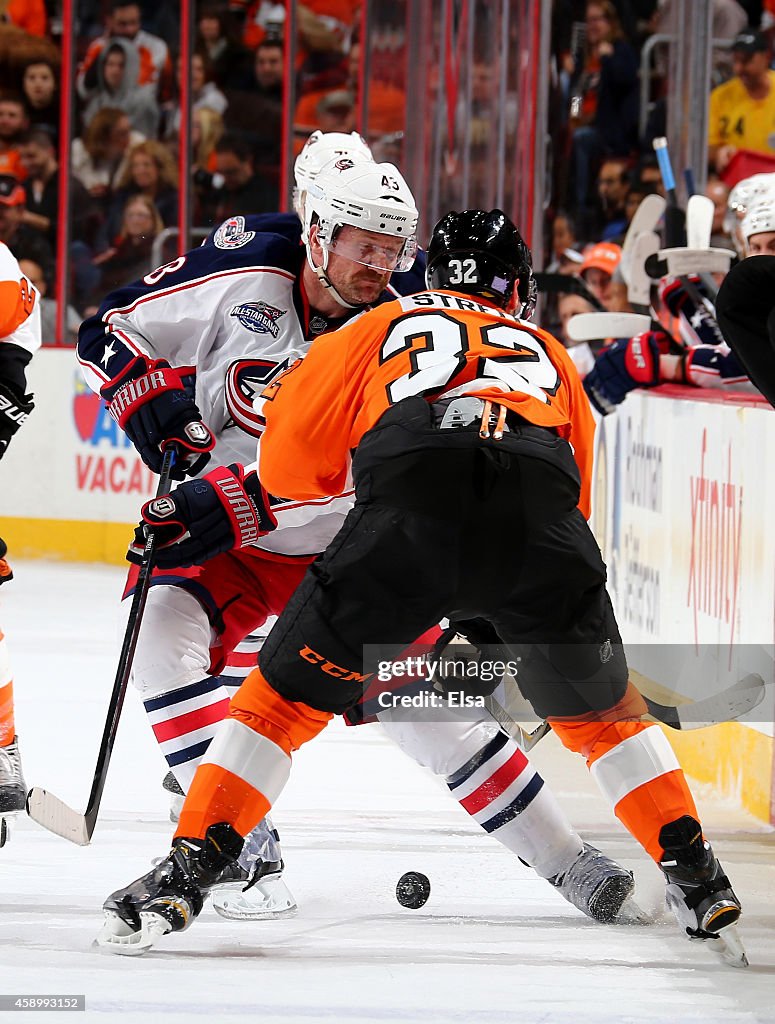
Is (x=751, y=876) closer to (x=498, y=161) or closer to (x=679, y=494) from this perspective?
(x=679, y=494)

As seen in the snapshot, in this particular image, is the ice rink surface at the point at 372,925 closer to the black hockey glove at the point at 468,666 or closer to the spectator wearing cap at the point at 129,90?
the black hockey glove at the point at 468,666

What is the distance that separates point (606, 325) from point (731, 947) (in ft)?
8.63

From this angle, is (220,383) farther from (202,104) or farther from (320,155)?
(202,104)

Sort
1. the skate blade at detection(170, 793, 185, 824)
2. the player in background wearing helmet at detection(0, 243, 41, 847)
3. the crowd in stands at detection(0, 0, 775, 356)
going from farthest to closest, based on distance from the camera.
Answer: the crowd in stands at detection(0, 0, 775, 356)
the skate blade at detection(170, 793, 185, 824)
the player in background wearing helmet at detection(0, 243, 41, 847)

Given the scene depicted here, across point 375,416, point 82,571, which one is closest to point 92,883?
point 375,416

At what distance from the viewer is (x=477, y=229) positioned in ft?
7.72

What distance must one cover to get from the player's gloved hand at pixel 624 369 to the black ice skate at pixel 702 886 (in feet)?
6.76

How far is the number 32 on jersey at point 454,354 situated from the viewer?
2166 millimetres

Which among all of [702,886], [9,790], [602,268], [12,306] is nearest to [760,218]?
[12,306]

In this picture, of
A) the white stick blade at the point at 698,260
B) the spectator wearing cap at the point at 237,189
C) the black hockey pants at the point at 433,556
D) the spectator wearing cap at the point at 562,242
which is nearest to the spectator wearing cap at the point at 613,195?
the spectator wearing cap at the point at 562,242

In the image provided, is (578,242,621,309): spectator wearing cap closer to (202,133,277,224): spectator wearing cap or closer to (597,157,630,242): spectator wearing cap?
(597,157,630,242): spectator wearing cap

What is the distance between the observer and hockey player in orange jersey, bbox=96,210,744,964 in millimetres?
2123

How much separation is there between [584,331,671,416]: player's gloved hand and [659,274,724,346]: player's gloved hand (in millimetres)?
140

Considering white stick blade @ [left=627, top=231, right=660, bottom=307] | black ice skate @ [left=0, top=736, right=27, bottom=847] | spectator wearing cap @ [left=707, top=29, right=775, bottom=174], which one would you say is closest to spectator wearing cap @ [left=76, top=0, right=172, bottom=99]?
spectator wearing cap @ [left=707, top=29, right=775, bottom=174]
